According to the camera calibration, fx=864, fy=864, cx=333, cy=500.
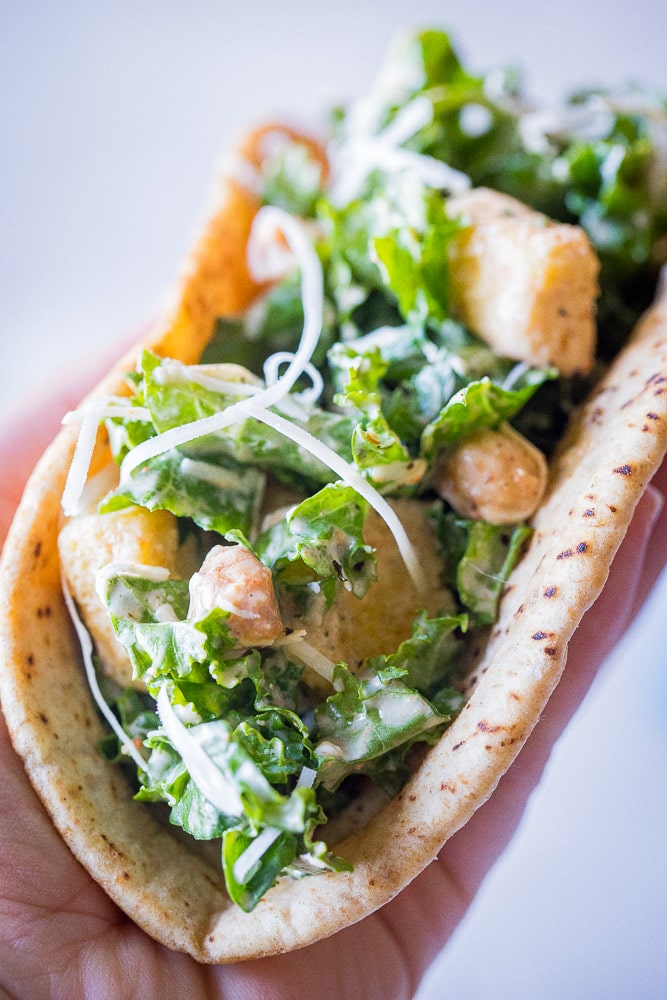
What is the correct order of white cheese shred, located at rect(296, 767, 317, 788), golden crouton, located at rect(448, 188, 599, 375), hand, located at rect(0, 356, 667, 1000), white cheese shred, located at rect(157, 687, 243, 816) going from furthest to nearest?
1. golden crouton, located at rect(448, 188, 599, 375)
2. hand, located at rect(0, 356, 667, 1000)
3. white cheese shred, located at rect(296, 767, 317, 788)
4. white cheese shred, located at rect(157, 687, 243, 816)

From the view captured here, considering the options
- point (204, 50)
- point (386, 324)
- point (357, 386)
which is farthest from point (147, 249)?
point (357, 386)

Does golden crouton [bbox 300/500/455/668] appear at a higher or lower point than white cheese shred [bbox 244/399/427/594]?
lower

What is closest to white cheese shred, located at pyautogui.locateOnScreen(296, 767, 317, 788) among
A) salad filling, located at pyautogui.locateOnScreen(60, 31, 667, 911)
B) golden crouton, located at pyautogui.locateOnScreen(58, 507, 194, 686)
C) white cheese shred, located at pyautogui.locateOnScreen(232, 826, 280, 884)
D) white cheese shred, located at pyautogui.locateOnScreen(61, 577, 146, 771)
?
salad filling, located at pyautogui.locateOnScreen(60, 31, 667, 911)

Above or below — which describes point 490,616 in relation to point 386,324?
below

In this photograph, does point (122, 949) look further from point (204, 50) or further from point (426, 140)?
point (204, 50)

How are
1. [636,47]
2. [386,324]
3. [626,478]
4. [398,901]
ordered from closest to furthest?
[626,478] → [398,901] → [386,324] → [636,47]

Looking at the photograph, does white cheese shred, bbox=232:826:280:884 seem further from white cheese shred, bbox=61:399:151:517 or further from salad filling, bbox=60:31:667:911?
white cheese shred, bbox=61:399:151:517

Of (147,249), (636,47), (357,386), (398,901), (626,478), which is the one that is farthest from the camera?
(636,47)

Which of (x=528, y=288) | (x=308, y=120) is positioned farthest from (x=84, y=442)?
(x=308, y=120)
